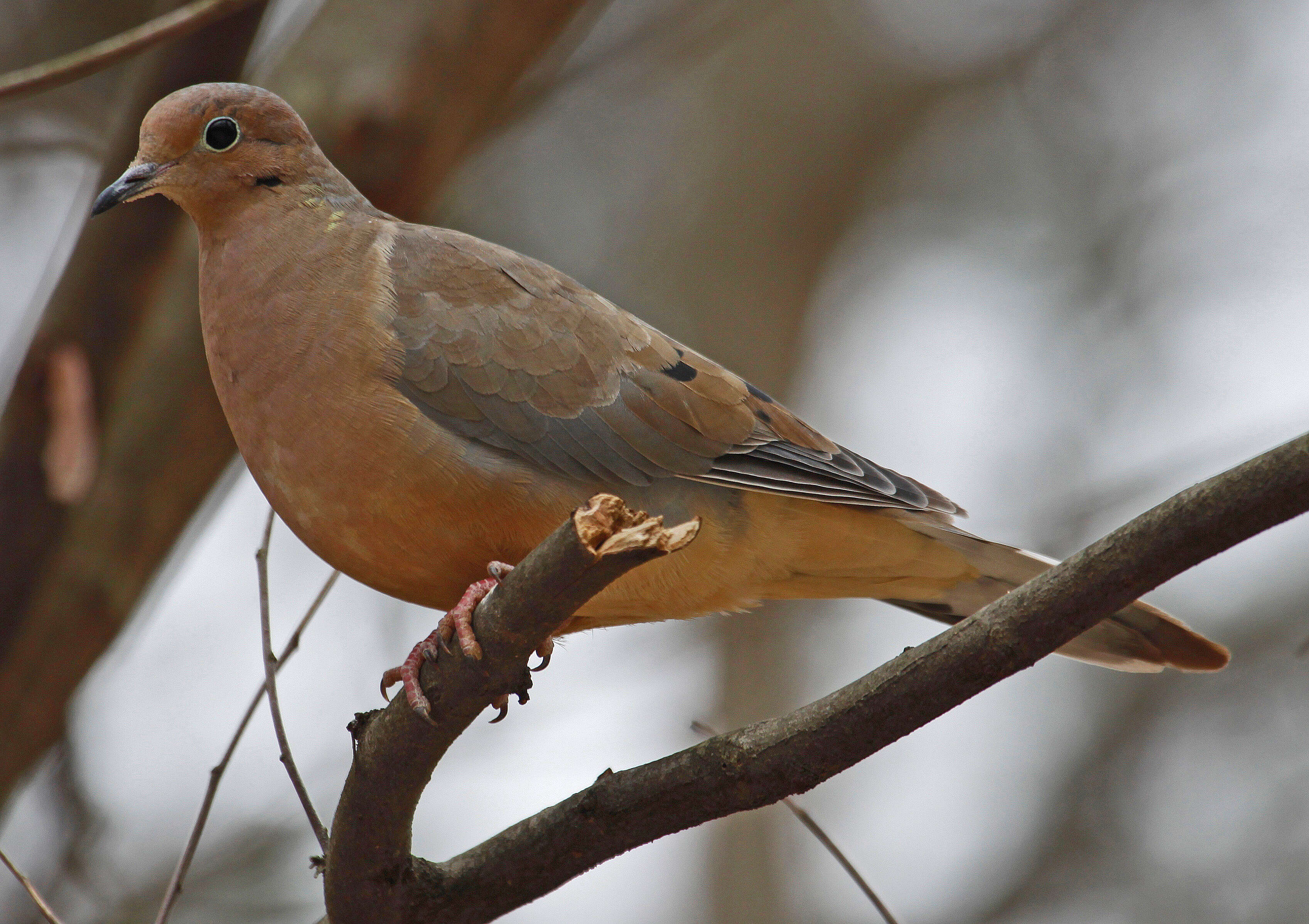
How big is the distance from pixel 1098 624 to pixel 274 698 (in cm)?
189

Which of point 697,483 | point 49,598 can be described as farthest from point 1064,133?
point 49,598

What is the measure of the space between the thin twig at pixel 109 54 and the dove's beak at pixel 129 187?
0.30m

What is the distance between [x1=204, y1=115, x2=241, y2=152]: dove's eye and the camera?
3.43m

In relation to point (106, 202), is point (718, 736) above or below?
below

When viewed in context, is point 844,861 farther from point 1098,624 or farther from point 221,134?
point 221,134

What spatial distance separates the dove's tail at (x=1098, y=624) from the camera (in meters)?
3.17

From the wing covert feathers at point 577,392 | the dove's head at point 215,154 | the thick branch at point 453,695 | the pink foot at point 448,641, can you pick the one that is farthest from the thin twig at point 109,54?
the thick branch at point 453,695

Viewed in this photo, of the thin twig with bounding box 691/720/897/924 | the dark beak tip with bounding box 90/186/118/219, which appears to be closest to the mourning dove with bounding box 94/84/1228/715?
the dark beak tip with bounding box 90/186/118/219

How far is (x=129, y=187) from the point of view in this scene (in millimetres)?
3318

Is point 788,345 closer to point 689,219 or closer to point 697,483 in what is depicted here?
point 689,219

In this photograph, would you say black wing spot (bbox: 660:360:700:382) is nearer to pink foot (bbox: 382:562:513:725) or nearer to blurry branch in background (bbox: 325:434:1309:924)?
pink foot (bbox: 382:562:513:725)

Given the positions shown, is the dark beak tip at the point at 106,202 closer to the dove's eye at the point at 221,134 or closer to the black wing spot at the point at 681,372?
the dove's eye at the point at 221,134

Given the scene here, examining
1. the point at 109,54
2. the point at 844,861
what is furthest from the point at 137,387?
the point at 844,861

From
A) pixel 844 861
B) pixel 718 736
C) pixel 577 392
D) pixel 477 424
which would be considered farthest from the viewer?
pixel 577 392
